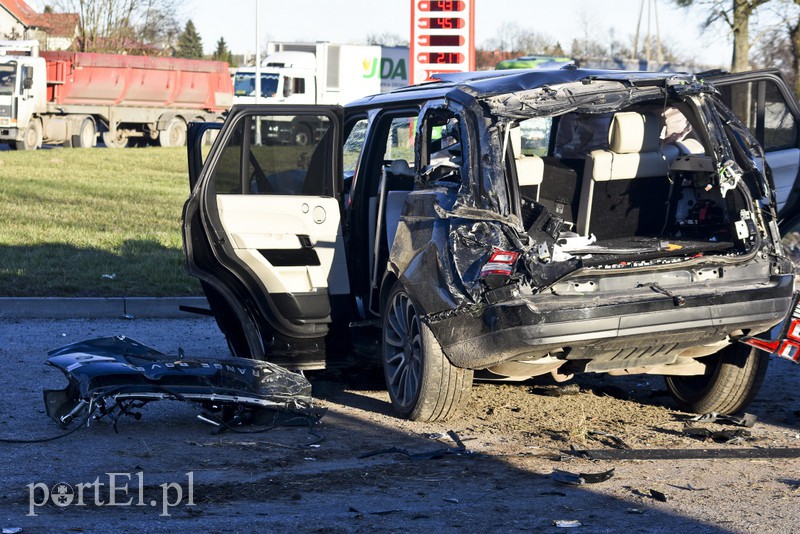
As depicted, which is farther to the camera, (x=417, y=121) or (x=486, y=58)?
(x=486, y=58)

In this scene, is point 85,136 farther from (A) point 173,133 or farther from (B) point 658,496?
(B) point 658,496

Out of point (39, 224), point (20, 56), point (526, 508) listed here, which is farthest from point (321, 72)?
point (526, 508)

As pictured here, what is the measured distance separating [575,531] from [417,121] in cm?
287

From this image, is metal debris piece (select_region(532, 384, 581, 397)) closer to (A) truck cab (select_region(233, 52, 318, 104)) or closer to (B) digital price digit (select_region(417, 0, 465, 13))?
(B) digital price digit (select_region(417, 0, 465, 13))

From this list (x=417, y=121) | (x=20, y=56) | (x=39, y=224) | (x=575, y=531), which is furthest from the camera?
(x=20, y=56)

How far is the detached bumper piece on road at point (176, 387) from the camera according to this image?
5.86m

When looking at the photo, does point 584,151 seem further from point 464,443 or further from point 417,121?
point 464,443

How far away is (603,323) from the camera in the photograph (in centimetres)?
550

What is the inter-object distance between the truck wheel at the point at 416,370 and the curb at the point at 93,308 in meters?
4.30

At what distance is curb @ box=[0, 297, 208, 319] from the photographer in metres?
10.0

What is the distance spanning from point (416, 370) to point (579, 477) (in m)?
1.31

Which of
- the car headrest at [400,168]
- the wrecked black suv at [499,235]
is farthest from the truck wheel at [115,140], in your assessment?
the car headrest at [400,168]

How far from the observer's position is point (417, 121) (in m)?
6.46

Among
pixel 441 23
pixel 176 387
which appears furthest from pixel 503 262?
pixel 441 23
